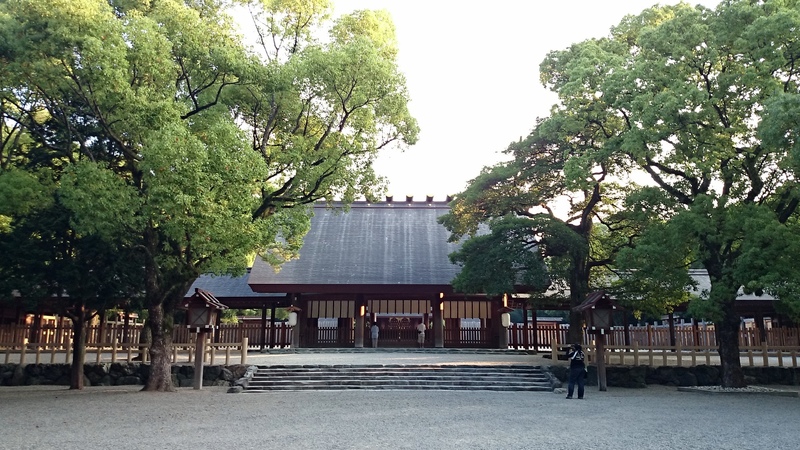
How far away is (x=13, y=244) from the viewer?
42.5ft

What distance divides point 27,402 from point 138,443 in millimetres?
5843

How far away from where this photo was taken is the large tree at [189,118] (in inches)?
418

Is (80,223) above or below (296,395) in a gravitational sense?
above

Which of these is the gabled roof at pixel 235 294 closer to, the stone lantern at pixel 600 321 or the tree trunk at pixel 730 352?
the stone lantern at pixel 600 321

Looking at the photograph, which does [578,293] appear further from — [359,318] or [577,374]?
[359,318]

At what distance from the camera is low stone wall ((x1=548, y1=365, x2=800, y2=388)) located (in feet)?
47.9

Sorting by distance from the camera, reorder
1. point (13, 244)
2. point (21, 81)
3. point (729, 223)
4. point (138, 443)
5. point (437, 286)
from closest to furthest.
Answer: point (138, 443)
point (21, 81)
point (729, 223)
point (13, 244)
point (437, 286)

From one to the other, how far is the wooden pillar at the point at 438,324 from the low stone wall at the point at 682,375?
8764mm

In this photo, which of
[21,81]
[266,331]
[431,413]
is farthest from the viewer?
[266,331]

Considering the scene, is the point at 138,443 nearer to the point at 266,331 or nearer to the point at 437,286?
the point at 437,286

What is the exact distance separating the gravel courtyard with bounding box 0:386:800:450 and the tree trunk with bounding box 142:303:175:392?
0.55m

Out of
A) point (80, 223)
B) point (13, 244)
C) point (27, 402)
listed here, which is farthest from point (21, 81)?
point (27, 402)

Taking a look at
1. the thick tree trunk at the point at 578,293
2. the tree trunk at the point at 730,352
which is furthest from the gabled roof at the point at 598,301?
the thick tree trunk at the point at 578,293

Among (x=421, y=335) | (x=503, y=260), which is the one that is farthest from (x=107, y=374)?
(x=421, y=335)
